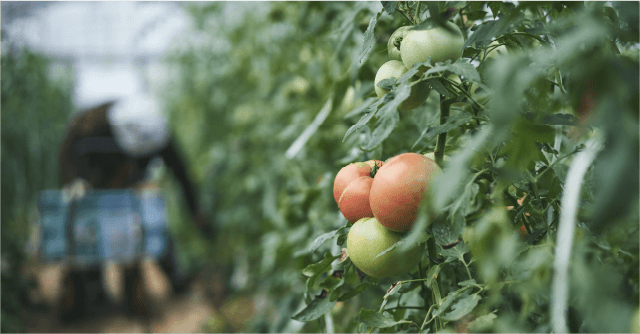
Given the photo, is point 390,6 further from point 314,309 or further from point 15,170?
point 15,170

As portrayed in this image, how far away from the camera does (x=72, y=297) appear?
2449 millimetres

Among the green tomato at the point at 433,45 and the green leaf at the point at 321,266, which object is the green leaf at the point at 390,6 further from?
the green leaf at the point at 321,266

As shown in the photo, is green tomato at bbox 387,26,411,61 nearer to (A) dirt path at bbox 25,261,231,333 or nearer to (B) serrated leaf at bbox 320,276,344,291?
(B) serrated leaf at bbox 320,276,344,291

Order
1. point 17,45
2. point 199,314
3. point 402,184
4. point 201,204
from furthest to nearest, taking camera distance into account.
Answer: point 201,204, point 199,314, point 17,45, point 402,184

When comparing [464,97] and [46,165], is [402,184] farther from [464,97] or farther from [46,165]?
[46,165]

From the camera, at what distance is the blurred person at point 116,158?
2.46 metres

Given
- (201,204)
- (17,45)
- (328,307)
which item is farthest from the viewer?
(201,204)

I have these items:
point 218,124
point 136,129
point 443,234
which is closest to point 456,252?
point 443,234

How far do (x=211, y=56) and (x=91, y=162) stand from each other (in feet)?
3.62

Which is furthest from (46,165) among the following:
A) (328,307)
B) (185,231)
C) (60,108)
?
(328,307)

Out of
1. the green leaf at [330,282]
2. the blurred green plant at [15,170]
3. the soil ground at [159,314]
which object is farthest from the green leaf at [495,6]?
the soil ground at [159,314]

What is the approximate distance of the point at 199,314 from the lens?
257 cm

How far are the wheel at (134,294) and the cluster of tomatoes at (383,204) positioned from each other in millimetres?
2351

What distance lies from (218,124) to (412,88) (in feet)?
7.41
